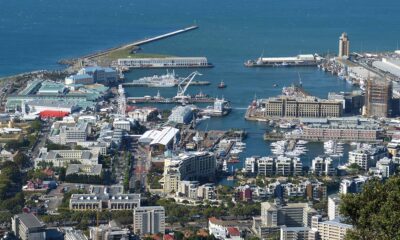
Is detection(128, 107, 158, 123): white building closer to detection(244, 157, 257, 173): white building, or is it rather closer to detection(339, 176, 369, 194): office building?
detection(244, 157, 257, 173): white building

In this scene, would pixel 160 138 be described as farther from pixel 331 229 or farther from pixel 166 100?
pixel 331 229

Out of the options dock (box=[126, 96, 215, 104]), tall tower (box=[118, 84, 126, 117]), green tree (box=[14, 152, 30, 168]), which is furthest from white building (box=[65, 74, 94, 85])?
green tree (box=[14, 152, 30, 168])

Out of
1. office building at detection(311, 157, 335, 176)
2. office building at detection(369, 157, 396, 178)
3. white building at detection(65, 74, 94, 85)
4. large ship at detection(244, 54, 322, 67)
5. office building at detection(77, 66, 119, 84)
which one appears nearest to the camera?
office building at detection(369, 157, 396, 178)

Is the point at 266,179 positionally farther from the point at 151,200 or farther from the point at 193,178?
the point at 151,200

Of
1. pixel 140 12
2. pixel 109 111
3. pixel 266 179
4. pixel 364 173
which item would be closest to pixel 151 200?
pixel 266 179

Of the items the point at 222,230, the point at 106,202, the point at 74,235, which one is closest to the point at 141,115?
the point at 106,202

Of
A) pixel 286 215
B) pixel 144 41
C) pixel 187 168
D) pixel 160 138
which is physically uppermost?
pixel 144 41

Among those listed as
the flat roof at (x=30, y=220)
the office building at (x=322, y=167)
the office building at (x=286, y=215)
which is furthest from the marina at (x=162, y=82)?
the flat roof at (x=30, y=220)
